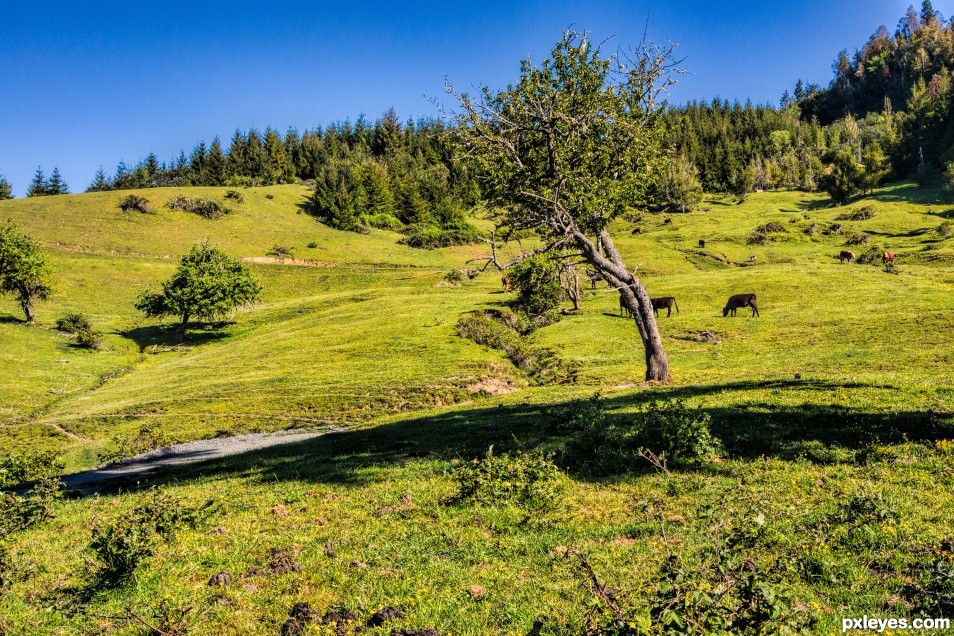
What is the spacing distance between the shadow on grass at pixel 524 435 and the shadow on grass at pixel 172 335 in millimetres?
52601

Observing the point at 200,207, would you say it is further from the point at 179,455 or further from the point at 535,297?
the point at 179,455

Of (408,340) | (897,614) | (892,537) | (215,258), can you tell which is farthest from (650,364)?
(215,258)

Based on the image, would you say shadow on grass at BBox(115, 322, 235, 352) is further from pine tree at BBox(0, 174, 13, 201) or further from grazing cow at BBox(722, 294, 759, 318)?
pine tree at BBox(0, 174, 13, 201)

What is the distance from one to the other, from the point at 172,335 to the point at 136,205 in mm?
86210

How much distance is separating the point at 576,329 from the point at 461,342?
10.6 m

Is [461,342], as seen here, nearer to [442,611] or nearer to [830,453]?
[830,453]

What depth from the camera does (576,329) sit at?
161ft

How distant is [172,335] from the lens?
73.1m

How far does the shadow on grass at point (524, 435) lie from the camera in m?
14.0

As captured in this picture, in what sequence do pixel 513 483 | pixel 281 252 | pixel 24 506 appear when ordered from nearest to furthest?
1. pixel 513 483
2. pixel 24 506
3. pixel 281 252

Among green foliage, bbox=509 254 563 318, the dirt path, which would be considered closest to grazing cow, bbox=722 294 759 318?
green foliage, bbox=509 254 563 318

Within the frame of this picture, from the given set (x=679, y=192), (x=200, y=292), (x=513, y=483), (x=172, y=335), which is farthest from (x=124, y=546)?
(x=679, y=192)

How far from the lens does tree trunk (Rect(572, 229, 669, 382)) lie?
2739cm

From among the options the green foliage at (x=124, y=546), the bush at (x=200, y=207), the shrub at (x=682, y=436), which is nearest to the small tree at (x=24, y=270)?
the green foliage at (x=124, y=546)
